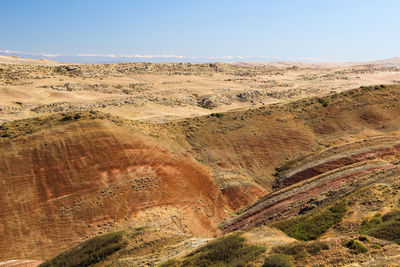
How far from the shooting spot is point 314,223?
52.7 ft

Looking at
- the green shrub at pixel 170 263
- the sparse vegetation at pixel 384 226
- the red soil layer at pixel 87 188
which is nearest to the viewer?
the sparse vegetation at pixel 384 226

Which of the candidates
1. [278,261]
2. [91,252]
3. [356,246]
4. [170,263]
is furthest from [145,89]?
[356,246]

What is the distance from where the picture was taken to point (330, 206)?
57.1ft

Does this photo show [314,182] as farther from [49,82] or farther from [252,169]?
[49,82]

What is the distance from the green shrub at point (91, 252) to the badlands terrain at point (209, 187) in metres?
0.08

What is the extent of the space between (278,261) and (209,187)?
15.6m

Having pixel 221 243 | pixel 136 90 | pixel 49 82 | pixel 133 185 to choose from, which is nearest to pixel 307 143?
pixel 133 185

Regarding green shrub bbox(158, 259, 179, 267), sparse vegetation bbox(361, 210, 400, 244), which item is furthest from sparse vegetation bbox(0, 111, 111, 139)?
sparse vegetation bbox(361, 210, 400, 244)

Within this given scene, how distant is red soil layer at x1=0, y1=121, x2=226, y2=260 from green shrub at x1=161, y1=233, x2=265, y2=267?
7.66 m

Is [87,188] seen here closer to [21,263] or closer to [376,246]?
[21,263]

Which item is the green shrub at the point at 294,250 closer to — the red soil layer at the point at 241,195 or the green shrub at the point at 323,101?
the red soil layer at the point at 241,195

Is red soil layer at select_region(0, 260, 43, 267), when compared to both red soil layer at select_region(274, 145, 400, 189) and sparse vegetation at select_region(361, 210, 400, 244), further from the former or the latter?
red soil layer at select_region(274, 145, 400, 189)

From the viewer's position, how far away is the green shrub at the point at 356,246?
38.5 feet

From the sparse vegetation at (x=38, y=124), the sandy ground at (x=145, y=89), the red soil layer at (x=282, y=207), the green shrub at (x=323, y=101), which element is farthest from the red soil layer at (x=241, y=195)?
the sandy ground at (x=145, y=89)
